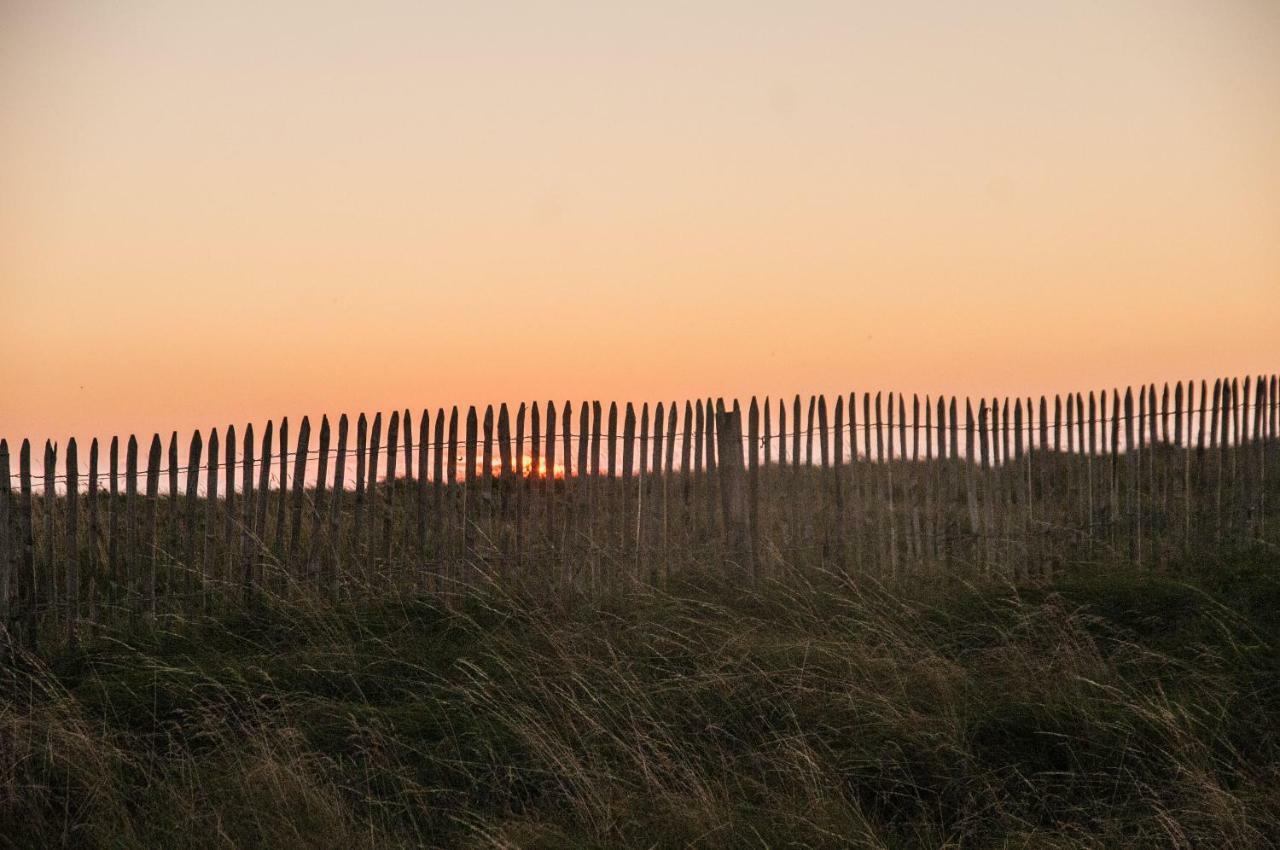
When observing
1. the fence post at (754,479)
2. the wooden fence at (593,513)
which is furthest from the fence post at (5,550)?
the fence post at (754,479)

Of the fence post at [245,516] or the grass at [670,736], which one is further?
the fence post at [245,516]

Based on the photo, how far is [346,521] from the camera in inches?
346

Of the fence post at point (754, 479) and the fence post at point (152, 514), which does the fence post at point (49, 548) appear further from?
the fence post at point (754, 479)

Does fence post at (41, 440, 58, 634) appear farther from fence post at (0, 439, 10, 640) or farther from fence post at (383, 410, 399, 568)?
fence post at (383, 410, 399, 568)

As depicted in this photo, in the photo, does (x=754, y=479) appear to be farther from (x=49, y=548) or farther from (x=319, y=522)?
(x=49, y=548)

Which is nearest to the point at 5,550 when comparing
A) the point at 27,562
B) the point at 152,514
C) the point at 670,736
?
the point at 27,562

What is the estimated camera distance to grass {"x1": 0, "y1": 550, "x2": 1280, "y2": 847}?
467 centimetres

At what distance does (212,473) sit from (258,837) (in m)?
4.20

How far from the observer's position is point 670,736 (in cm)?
528

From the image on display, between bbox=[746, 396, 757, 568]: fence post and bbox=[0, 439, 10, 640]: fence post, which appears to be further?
bbox=[746, 396, 757, 568]: fence post

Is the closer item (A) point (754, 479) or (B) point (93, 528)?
(B) point (93, 528)

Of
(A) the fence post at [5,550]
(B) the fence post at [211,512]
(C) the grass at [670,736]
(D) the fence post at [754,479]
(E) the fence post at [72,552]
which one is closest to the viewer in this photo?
(C) the grass at [670,736]

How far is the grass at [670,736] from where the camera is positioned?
4.67m

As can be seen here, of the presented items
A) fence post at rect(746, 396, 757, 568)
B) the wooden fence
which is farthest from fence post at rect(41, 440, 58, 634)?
fence post at rect(746, 396, 757, 568)
